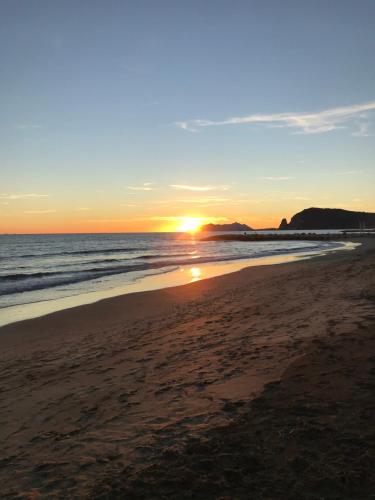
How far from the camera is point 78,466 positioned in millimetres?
4059

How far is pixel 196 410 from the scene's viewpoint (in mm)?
5152

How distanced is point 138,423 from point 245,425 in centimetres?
138

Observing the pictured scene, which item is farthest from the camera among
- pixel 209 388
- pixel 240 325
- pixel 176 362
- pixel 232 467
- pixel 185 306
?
pixel 185 306

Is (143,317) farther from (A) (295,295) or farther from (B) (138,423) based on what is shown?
(B) (138,423)

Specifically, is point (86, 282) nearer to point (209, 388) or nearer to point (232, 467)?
point (209, 388)

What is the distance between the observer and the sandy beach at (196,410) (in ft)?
12.0

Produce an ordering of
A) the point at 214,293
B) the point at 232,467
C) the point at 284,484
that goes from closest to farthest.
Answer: the point at 284,484 → the point at 232,467 → the point at 214,293

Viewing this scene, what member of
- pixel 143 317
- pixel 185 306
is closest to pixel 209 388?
pixel 143 317

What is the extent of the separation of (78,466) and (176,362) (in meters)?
3.44

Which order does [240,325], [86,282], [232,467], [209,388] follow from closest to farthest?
[232,467] < [209,388] < [240,325] < [86,282]

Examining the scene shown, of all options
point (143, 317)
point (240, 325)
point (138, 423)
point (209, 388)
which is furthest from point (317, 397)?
point (143, 317)

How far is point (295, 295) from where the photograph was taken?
14250mm

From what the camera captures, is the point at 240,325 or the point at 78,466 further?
the point at 240,325

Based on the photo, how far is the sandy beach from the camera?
3.65 meters
